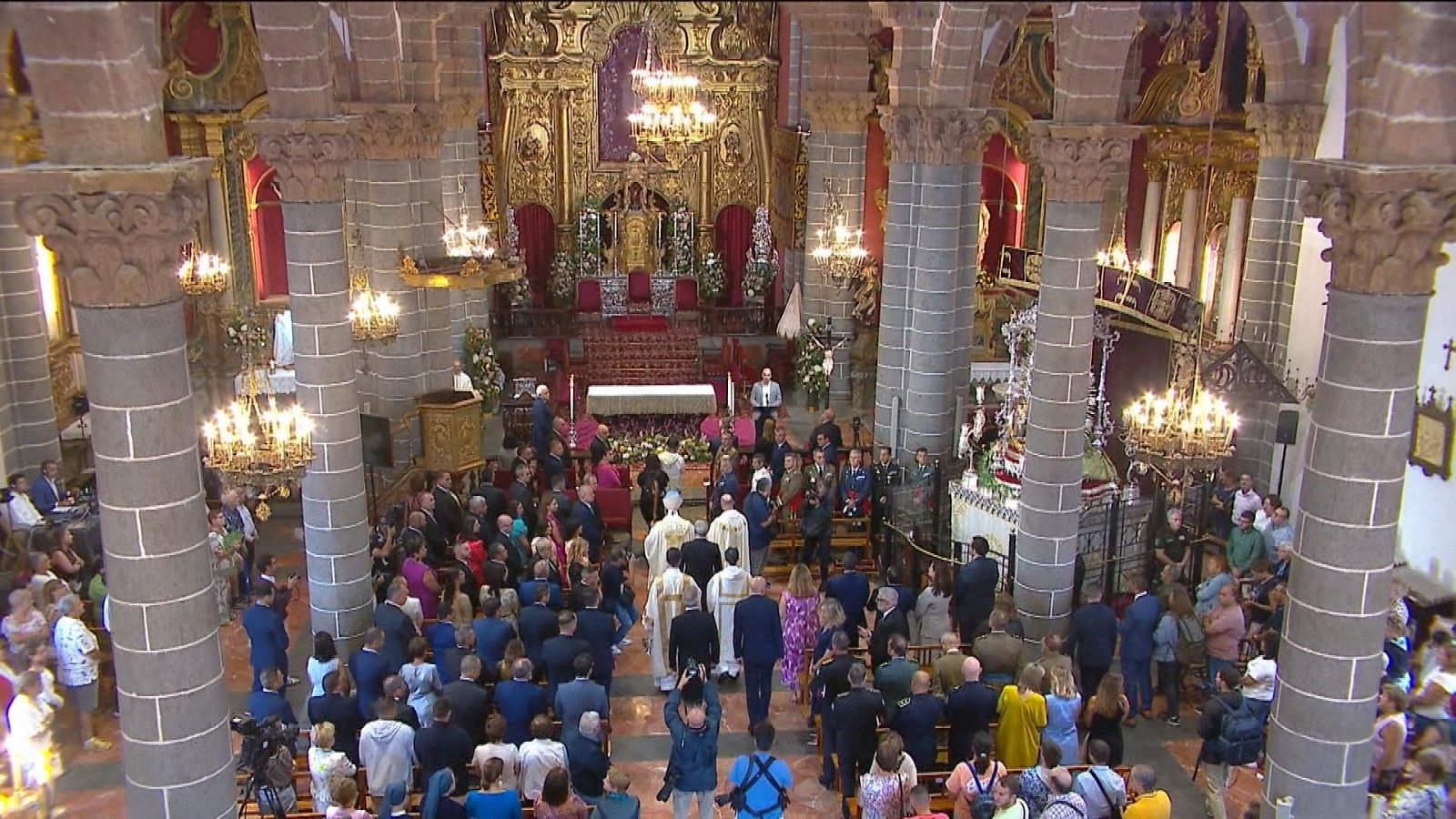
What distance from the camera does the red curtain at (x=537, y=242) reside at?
88.9 feet

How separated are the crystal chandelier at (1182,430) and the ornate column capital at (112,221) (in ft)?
25.4

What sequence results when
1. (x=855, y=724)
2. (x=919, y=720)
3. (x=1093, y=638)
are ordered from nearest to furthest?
(x=919, y=720)
(x=855, y=724)
(x=1093, y=638)

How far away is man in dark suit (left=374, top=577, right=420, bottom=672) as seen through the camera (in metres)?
9.91

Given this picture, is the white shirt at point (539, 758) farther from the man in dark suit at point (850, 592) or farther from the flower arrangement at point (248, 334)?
the flower arrangement at point (248, 334)

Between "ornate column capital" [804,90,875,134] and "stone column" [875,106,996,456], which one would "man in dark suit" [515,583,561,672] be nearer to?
"stone column" [875,106,996,456]

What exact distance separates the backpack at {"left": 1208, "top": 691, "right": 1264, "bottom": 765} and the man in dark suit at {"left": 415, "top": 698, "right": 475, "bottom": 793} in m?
5.34

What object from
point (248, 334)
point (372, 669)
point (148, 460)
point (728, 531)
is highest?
point (148, 460)

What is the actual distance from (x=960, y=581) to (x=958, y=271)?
6.10m

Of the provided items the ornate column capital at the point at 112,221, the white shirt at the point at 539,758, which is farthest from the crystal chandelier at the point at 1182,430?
the ornate column capital at the point at 112,221

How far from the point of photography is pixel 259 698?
852 centimetres

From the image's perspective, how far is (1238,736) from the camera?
9109 mm

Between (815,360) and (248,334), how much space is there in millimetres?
9110

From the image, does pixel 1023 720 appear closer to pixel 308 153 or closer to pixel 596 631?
pixel 596 631

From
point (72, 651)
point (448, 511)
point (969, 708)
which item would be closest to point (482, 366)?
point (448, 511)
